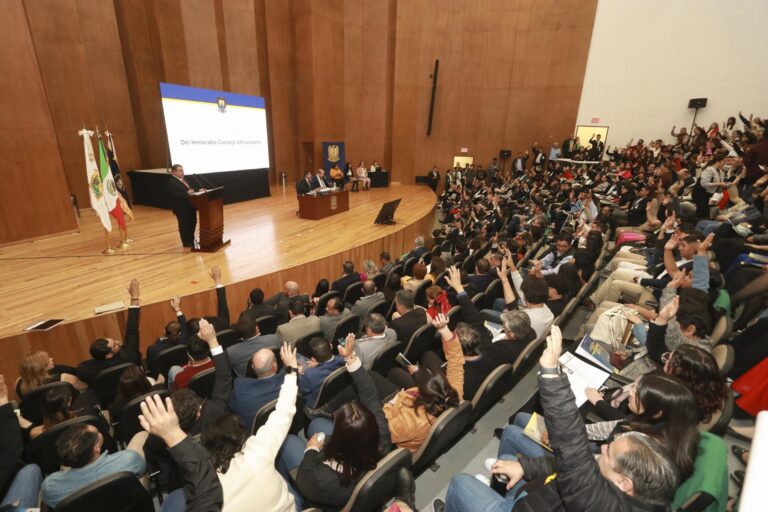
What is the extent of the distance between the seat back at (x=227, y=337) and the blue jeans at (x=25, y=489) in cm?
147

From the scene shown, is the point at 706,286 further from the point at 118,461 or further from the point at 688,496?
the point at 118,461

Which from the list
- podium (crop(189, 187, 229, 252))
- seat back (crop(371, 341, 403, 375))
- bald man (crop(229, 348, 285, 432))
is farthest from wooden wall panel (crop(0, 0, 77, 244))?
seat back (crop(371, 341, 403, 375))

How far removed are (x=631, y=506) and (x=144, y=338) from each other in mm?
4854

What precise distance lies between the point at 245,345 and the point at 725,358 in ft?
10.9

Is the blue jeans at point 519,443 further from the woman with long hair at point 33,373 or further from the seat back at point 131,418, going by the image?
the woman with long hair at point 33,373

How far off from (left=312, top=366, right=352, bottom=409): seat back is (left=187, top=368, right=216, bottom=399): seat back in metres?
0.78

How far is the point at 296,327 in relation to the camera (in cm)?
349

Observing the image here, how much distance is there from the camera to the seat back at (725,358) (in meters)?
2.23

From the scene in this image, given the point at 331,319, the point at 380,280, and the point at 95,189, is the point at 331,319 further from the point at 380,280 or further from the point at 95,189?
the point at 95,189

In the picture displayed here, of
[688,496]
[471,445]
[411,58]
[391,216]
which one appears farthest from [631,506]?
[411,58]

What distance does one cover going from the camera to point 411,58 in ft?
47.5

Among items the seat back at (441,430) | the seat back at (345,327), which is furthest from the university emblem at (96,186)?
the seat back at (441,430)

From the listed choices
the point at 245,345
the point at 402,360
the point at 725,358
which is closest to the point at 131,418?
the point at 245,345

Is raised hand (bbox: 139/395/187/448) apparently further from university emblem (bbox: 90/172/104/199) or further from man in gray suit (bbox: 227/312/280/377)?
university emblem (bbox: 90/172/104/199)
